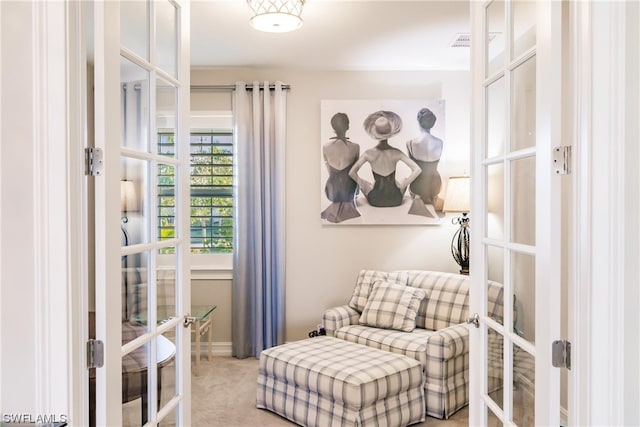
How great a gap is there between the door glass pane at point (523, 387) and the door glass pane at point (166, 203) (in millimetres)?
1273

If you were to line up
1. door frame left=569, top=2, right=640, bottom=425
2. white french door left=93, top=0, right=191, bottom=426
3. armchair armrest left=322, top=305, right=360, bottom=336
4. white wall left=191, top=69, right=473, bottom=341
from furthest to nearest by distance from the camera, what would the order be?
white wall left=191, top=69, right=473, bottom=341 → armchair armrest left=322, top=305, right=360, bottom=336 → white french door left=93, top=0, right=191, bottom=426 → door frame left=569, top=2, right=640, bottom=425

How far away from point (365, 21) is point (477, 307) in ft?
7.35

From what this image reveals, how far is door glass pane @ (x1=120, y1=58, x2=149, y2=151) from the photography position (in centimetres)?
143

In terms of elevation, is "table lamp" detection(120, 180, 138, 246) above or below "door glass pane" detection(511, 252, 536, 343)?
above

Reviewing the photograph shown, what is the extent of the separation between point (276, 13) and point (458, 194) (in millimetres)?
2223

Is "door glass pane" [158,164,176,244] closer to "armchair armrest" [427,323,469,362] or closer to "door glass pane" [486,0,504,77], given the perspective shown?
"door glass pane" [486,0,504,77]

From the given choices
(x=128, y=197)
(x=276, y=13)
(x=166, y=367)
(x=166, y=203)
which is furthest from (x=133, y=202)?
(x=276, y=13)

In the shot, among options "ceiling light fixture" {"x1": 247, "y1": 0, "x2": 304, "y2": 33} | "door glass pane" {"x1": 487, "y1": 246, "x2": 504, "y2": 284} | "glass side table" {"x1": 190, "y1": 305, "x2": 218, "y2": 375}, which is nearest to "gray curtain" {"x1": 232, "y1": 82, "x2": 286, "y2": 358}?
"glass side table" {"x1": 190, "y1": 305, "x2": 218, "y2": 375}

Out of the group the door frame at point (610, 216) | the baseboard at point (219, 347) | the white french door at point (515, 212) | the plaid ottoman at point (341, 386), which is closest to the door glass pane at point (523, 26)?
the white french door at point (515, 212)

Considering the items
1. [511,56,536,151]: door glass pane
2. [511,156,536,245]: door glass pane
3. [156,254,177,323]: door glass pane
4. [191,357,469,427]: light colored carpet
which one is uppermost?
[511,56,536,151]: door glass pane

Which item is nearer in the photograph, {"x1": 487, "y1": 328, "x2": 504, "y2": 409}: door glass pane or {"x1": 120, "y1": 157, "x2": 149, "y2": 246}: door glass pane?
{"x1": 120, "y1": 157, "x2": 149, "y2": 246}: door glass pane

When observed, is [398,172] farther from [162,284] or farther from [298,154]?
[162,284]

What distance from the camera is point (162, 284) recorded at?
1.70 m

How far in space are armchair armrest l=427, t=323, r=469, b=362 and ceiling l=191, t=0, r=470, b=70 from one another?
84.4 inches
